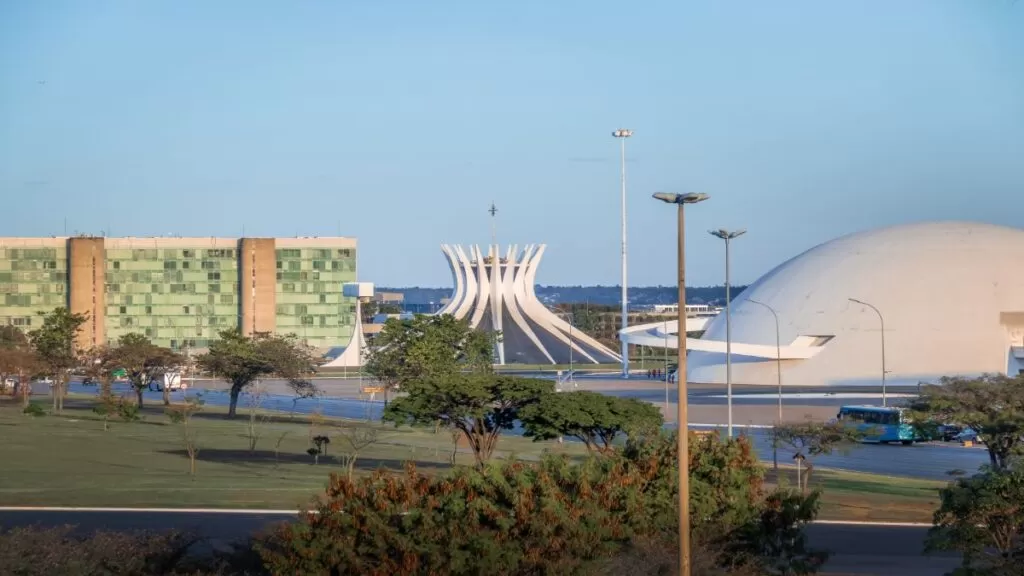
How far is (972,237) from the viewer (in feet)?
287

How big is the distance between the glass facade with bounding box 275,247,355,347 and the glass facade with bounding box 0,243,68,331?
16.9 m

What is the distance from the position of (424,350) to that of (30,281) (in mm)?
70590

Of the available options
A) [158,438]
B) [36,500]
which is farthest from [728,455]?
[158,438]

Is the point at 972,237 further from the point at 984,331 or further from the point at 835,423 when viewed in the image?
the point at 835,423

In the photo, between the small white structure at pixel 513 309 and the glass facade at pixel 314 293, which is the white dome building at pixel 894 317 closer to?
the small white structure at pixel 513 309

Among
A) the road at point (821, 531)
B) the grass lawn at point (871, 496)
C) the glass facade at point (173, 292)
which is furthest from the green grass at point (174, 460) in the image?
the glass facade at point (173, 292)

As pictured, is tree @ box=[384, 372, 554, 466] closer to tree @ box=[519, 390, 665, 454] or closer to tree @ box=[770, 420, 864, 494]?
tree @ box=[519, 390, 665, 454]

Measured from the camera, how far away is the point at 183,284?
381ft

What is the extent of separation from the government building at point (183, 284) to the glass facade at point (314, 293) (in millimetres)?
80

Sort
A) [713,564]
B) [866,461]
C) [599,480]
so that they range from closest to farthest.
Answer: [713,564], [599,480], [866,461]

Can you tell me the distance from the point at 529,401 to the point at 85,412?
30399 mm

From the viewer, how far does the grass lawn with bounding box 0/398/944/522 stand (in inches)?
1140

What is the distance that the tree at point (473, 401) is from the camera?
1307 inches

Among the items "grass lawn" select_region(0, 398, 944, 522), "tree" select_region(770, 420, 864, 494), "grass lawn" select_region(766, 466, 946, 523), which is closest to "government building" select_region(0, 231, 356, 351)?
"grass lawn" select_region(0, 398, 944, 522)
